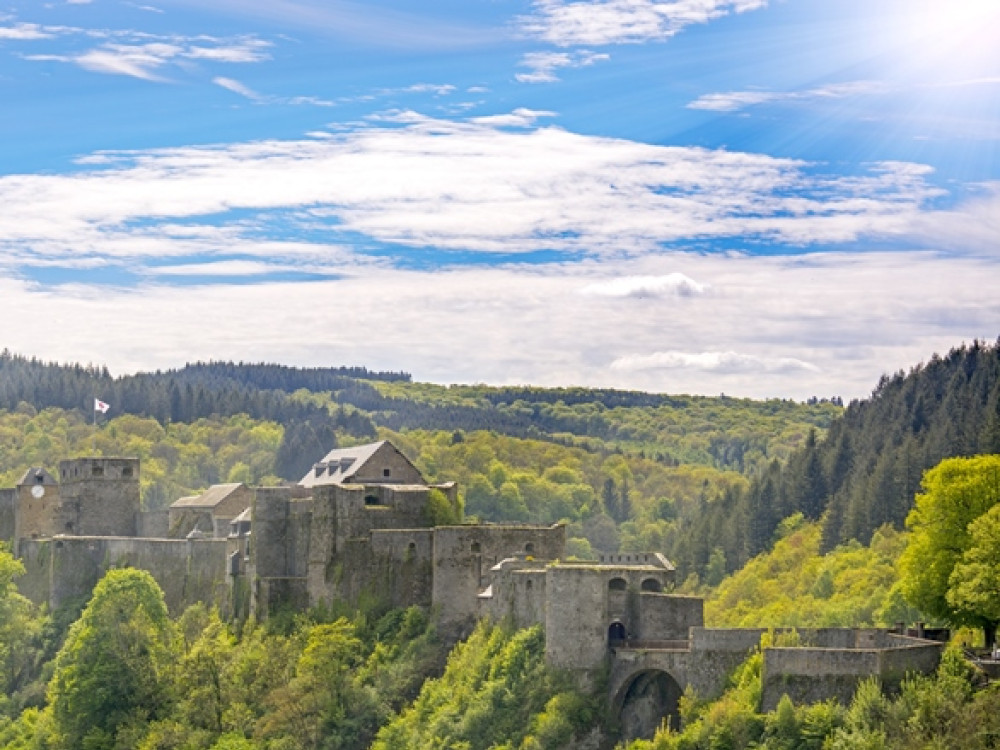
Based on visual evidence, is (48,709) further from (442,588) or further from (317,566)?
(442,588)

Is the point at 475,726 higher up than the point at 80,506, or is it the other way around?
the point at 80,506

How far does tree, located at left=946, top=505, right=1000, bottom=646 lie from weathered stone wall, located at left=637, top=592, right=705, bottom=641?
29.0ft

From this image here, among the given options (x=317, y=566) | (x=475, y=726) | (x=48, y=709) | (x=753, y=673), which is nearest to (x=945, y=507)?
(x=753, y=673)

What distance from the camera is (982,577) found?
62625mm

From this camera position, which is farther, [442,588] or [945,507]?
[442,588]

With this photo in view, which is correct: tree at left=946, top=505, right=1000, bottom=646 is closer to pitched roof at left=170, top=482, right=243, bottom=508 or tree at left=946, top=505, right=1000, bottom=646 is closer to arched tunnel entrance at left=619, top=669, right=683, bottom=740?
arched tunnel entrance at left=619, top=669, right=683, bottom=740

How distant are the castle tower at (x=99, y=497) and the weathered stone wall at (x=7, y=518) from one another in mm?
4065

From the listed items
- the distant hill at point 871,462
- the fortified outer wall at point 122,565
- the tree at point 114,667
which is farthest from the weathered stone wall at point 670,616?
the distant hill at point 871,462

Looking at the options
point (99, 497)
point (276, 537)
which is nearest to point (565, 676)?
point (276, 537)

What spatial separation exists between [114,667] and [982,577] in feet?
132

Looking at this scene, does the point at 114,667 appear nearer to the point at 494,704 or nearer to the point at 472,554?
the point at 472,554

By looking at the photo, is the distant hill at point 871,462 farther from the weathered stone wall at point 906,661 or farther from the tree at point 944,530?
the weathered stone wall at point 906,661

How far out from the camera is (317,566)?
282 ft

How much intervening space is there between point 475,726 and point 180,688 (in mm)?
20498
